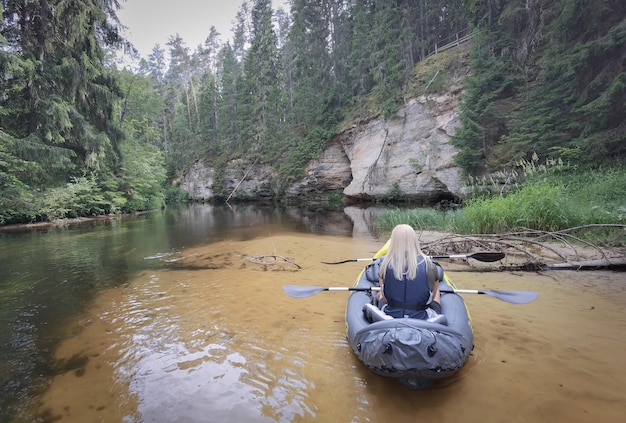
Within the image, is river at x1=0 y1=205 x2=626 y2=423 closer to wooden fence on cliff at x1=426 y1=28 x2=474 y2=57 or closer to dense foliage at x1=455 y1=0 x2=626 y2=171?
dense foliage at x1=455 y1=0 x2=626 y2=171

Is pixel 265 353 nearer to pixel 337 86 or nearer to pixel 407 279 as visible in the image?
pixel 407 279

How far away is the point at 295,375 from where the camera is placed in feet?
10.3

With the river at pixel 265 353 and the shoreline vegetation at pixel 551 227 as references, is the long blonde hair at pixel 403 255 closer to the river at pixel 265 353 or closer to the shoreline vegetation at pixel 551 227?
the river at pixel 265 353

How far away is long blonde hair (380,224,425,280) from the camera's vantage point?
3107 millimetres

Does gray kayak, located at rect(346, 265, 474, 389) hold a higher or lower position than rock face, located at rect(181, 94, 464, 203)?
lower

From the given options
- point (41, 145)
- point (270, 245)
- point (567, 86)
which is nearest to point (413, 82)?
point (567, 86)

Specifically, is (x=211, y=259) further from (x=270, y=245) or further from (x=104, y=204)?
(x=104, y=204)

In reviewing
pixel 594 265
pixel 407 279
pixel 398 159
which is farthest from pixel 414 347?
pixel 398 159

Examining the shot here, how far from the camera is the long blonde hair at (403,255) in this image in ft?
10.2

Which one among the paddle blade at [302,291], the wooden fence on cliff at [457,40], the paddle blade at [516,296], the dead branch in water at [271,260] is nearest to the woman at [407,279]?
the paddle blade at [516,296]

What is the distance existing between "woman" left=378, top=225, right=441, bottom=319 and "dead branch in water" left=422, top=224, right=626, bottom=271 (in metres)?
3.91

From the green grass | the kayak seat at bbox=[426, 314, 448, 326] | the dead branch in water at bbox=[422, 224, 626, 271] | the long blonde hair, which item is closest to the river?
the dead branch in water at bbox=[422, 224, 626, 271]

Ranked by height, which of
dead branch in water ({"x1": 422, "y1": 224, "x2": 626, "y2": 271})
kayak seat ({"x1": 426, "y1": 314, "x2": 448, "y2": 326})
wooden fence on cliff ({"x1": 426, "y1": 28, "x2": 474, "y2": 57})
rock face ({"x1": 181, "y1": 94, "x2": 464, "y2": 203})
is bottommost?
dead branch in water ({"x1": 422, "y1": 224, "x2": 626, "y2": 271})

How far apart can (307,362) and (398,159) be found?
19591 millimetres
